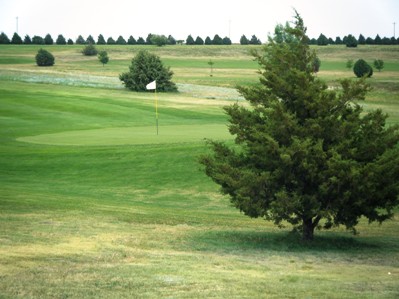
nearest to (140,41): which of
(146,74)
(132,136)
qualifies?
(146,74)

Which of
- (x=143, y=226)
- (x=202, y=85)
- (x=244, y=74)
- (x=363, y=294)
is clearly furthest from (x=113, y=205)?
(x=244, y=74)

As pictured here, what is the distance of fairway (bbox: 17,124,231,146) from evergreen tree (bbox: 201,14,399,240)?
1952 centimetres

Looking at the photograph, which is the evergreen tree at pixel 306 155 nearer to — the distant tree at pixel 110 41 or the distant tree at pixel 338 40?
the distant tree at pixel 338 40

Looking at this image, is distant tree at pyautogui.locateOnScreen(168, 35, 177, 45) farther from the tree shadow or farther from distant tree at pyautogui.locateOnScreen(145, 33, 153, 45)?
the tree shadow

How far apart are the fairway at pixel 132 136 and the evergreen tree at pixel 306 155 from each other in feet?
64.1

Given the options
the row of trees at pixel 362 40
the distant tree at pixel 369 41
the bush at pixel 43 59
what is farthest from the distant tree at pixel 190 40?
the bush at pixel 43 59

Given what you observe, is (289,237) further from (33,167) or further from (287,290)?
(33,167)

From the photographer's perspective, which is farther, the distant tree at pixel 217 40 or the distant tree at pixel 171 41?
the distant tree at pixel 217 40

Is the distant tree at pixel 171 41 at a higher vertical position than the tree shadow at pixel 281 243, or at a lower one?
lower

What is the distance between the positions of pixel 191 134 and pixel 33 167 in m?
10.4

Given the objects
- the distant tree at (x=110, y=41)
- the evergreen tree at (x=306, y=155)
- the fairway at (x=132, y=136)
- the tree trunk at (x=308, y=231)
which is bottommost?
the distant tree at (x=110, y=41)

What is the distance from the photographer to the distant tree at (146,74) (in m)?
89.3

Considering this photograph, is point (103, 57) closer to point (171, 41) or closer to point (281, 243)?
A: point (171, 41)

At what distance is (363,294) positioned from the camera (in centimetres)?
1325
